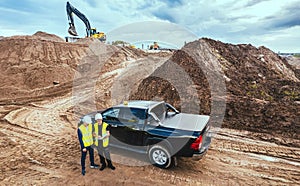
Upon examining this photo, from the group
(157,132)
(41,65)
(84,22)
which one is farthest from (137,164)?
(84,22)

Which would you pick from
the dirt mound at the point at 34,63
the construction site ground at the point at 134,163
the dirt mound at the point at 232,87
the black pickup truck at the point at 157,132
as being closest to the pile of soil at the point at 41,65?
the dirt mound at the point at 34,63

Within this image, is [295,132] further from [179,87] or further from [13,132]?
[13,132]

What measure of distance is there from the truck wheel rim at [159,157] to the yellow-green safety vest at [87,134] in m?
1.58

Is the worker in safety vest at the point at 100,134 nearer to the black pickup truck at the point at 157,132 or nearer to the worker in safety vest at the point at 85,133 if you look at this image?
the worker in safety vest at the point at 85,133

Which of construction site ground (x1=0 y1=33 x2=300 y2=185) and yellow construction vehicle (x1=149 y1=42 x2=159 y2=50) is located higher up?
yellow construction vehicle (x1=149 y1=42 x2=159 y2=50)

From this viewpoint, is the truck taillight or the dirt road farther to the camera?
the dirt road

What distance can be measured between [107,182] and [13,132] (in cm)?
514

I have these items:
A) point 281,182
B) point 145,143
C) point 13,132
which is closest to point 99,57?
point 13,132

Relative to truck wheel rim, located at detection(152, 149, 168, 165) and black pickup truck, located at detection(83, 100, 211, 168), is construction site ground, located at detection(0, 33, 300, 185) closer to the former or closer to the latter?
truck wheel rim, located at detection(152, 149, 168, 165)

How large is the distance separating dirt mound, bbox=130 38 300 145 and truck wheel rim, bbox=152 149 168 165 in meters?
4.07

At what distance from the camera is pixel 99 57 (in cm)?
2334

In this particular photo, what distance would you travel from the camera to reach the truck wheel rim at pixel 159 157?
495cm

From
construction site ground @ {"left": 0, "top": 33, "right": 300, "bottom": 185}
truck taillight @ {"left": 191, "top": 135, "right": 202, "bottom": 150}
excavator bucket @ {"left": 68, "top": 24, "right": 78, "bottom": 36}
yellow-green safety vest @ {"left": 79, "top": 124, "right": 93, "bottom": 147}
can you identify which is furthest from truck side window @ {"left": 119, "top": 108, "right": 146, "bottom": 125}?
excavator bucket @ {"left": 68, "top": 24, "right": 78, "bottom": 36}

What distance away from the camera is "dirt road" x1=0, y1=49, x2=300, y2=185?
471 cm
